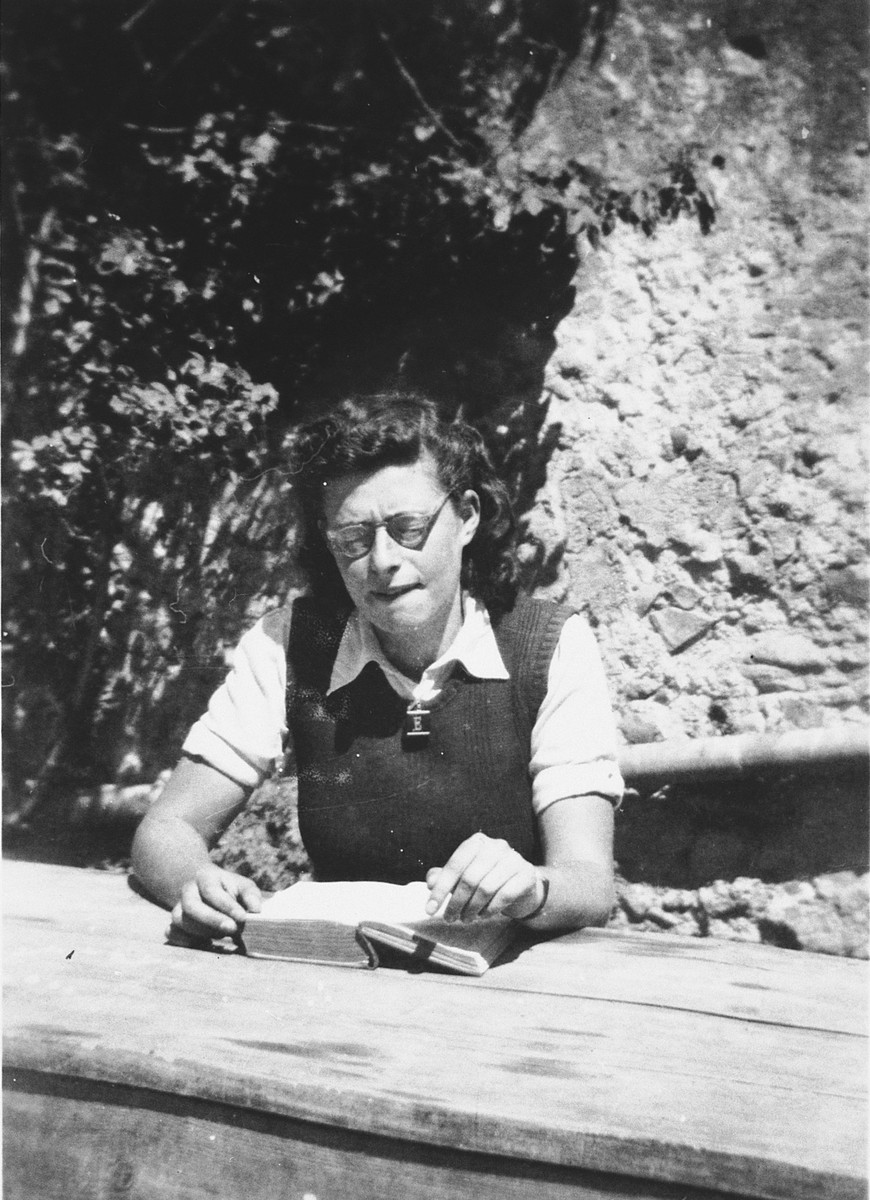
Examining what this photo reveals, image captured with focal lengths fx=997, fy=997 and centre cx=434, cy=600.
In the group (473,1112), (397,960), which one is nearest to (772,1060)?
(473,1112)

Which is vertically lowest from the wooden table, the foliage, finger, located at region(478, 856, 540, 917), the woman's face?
the wooden table

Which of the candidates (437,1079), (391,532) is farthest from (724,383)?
(437,1079)

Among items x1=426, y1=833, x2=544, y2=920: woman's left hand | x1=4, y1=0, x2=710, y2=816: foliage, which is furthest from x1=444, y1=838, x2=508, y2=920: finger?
x1=4, y1=0, x2=710, y2=816: foliage

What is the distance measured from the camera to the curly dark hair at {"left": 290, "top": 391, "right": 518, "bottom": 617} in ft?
6.82

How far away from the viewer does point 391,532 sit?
204 centimetres

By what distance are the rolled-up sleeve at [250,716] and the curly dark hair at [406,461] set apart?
0.59ft

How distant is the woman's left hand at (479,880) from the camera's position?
1454mm

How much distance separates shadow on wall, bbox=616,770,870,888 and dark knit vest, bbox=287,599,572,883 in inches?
41.9

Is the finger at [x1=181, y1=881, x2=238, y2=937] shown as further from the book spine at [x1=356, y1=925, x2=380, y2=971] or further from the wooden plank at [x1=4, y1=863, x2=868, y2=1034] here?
the book spine at [x1=356, y1=925, x2=380, y2=971]

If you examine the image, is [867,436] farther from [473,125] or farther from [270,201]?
[270,201]

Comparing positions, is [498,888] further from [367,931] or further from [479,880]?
[367,931]

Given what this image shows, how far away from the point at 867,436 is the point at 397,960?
213 centimetres

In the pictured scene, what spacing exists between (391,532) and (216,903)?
2.63 ft

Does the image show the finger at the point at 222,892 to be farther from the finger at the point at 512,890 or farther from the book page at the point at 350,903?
the finger at the point at 512,890
